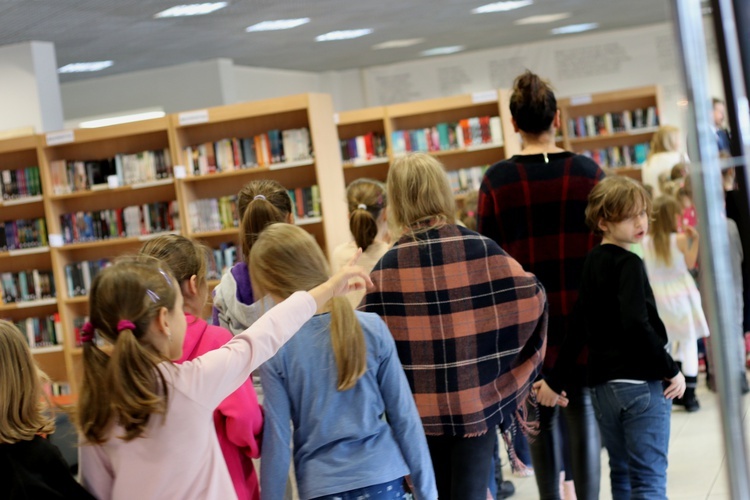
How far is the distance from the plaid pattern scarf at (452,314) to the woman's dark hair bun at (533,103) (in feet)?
2.19

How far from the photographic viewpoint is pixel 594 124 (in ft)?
36.2

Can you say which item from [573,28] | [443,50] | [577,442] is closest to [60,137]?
[577,442]

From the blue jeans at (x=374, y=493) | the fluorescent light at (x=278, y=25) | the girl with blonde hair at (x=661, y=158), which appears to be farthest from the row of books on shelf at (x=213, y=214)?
the blue jeans at (x=374, y=493)

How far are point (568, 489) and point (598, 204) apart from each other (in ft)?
3.78

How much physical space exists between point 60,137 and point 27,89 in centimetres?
131

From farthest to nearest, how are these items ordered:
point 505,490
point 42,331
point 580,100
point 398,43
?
point 398,43
point 580,100
point 42,331
point 505,490

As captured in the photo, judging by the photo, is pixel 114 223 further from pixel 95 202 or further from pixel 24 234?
pixel 24 234

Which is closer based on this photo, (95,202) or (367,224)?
(367,224)

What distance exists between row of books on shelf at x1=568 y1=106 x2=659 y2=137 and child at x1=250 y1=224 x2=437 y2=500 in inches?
361

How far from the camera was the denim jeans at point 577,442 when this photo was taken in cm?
305

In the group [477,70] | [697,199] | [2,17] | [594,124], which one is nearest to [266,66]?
[477,70]

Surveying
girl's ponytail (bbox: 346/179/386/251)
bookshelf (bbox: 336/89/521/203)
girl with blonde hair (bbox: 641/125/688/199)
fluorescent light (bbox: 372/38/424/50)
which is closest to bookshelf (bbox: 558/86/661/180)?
fluorescent light (bbox: 372/38/424/50)

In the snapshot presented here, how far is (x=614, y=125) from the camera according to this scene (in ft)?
36.0

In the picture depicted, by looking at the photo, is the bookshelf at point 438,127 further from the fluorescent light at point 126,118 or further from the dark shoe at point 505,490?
the fluorescent light at point 126,118
